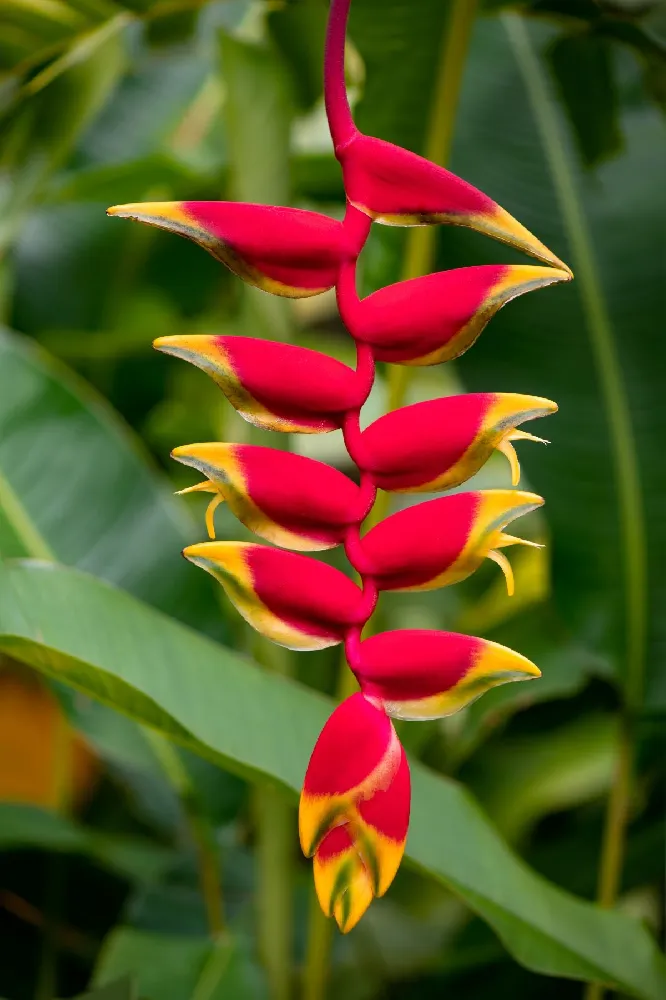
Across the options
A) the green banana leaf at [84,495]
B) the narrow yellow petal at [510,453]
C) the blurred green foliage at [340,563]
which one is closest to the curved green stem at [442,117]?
the blurred green foliage at [340,563]

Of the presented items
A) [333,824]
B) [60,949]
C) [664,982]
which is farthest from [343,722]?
[60,949]

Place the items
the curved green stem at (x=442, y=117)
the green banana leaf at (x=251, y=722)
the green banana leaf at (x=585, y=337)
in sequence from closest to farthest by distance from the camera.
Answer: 1. the green banana leaf at (x=251, y=722)
2. the curved green stem at (x=442, y=117)
3. the green banana leaf at (x=585, y=337)

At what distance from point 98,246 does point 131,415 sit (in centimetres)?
16

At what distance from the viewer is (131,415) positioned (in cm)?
96

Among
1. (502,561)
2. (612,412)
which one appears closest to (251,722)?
(502,561)

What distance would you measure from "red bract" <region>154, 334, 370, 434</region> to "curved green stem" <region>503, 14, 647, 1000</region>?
417 mm

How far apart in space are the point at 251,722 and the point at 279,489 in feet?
0.67

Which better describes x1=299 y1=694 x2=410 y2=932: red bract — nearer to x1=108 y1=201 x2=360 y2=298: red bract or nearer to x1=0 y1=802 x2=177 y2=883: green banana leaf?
x1=108 y1=201 x2=360 y2=298: red bract

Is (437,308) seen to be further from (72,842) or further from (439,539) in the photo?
(72,842)

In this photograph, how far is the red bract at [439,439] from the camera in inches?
6.9

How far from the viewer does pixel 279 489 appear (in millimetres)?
177

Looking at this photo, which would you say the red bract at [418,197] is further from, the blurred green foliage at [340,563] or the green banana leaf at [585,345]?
the green banana leaf at [585,345]

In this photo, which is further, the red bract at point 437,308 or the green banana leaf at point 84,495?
the green banana leaf at point 84,495

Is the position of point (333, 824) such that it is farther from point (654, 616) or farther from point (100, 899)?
point (100, 899)
